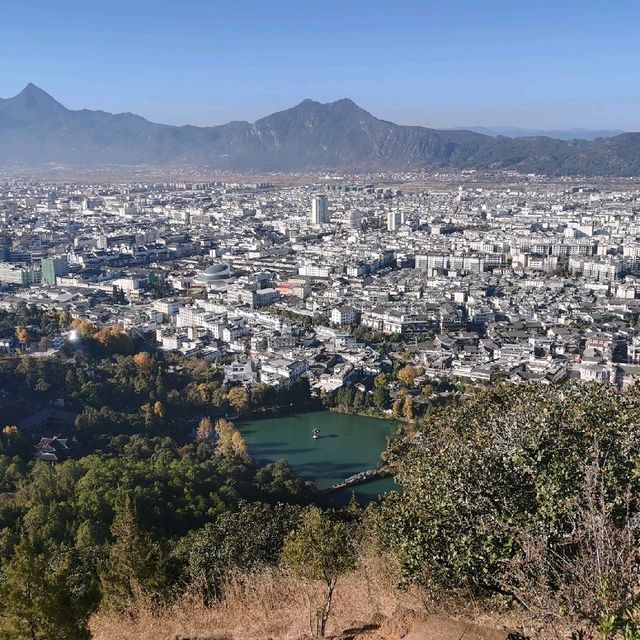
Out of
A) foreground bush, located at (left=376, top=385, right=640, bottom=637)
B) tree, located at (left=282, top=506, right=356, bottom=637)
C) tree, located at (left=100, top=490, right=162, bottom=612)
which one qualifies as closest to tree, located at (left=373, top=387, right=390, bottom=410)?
tree, located at (left=100, top=490, right=162, bottom=612)

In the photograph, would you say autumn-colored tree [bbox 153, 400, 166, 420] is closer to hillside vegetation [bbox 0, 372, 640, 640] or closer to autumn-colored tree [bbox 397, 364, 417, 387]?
autumn-colored tree [bbox 397, 364, 417, 387]

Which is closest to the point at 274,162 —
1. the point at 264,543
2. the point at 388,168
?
the point at 388,168

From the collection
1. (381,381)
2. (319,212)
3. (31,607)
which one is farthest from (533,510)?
(319,212)

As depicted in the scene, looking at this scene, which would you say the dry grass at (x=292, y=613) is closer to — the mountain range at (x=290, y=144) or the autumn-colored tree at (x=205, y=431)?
the autumn-colored tree at (x=205, y=431)

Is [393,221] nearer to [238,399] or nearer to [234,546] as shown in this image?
[238,399]

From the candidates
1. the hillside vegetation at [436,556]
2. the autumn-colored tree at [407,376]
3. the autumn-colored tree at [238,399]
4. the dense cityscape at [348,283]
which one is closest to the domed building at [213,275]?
the dense cityscape at [348,283]
